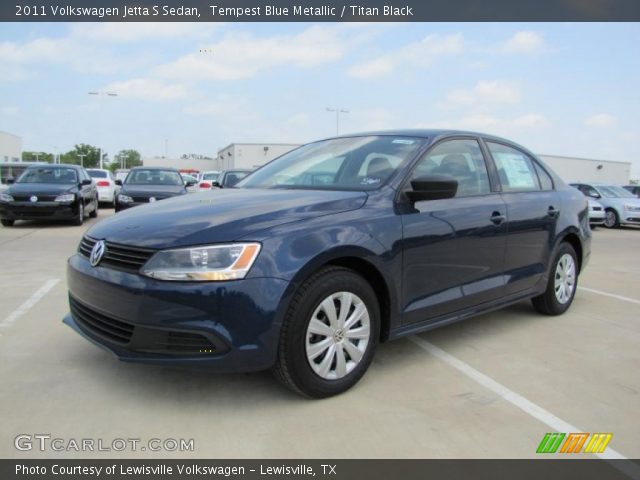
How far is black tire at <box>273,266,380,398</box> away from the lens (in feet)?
9.02

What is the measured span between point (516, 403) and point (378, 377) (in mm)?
813

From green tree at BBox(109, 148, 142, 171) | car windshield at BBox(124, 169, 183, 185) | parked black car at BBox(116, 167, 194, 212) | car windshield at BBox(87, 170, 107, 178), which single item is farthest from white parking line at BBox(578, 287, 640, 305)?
green tree at BBox(109, 148, 142, 171)

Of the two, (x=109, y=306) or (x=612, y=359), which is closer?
(x=109, y=306)

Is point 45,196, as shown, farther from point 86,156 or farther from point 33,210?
point 86,156

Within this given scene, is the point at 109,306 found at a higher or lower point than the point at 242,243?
lower

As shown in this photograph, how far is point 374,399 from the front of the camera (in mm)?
3025

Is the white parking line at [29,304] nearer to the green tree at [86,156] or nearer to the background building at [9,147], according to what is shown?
the background building at [9,147]

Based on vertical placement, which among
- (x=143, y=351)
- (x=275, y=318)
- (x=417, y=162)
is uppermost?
(x=417, y=162)

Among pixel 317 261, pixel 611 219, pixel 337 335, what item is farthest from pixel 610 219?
pixel 317 261

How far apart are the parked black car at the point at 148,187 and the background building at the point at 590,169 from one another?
54.5 m

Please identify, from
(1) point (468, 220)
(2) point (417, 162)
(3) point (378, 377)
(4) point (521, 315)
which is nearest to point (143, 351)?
(3) point (378, 377)

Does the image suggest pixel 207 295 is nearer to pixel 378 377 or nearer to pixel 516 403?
pixel 378 377
